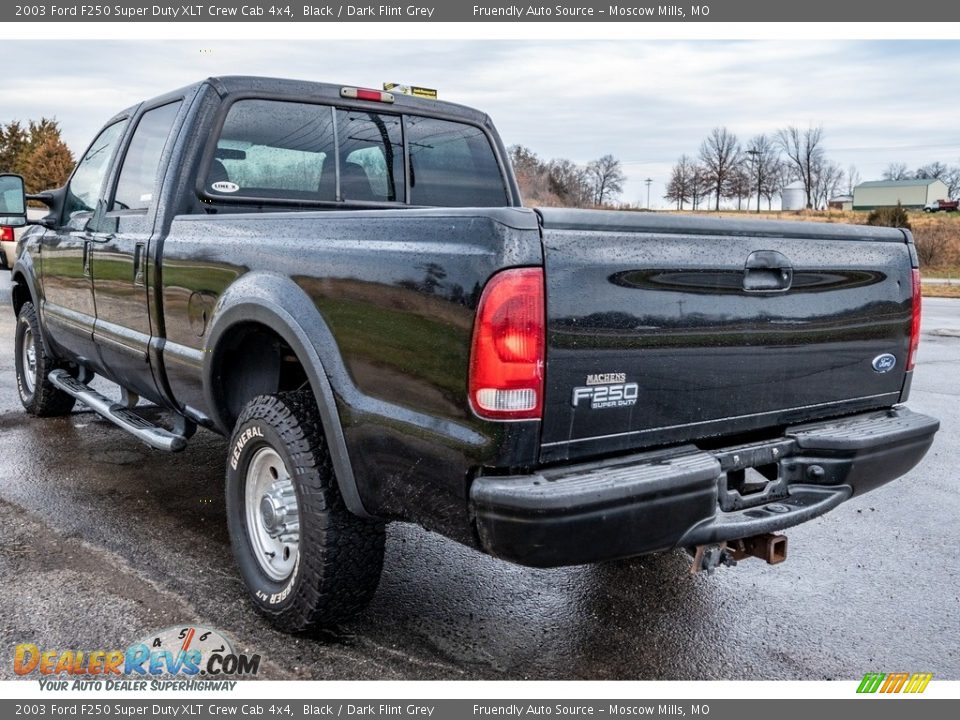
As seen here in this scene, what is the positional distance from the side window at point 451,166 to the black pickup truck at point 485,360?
49cm

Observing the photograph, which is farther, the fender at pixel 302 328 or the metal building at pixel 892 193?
the metal building at pixel 892 193

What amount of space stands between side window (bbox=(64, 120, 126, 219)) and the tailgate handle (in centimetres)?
368

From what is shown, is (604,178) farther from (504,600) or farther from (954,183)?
(954,183)

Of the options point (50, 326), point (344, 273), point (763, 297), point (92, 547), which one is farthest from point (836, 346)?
point (50, 326)

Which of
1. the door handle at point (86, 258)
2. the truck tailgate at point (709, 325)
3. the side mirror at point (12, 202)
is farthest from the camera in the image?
the side mirror at point (12, 202)

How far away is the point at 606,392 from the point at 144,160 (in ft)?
10.1

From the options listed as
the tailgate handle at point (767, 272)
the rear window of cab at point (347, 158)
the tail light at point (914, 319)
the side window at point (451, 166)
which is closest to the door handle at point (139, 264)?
the rear window of cab at point (347, 158)

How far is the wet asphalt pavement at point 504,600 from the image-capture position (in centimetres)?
308

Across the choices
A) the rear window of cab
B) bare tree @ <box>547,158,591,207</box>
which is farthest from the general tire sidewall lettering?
bare tree @ <box>547,158,591,207</box>

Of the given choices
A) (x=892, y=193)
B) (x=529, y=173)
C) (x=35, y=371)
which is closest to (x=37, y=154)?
(x=529, y=173)

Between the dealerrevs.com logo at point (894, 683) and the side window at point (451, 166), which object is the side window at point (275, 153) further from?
the dealerrevs.com logo at point (894, 683)

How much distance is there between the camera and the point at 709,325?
279 cm

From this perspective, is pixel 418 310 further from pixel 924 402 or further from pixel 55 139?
pixel 55 139

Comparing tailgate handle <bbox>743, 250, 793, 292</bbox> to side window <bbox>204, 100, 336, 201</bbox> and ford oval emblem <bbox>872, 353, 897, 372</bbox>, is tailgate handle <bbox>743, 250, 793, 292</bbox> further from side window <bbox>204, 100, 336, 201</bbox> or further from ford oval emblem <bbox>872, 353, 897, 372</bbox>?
side window <bbox>204, 100, 336, 201</bbox>
